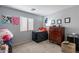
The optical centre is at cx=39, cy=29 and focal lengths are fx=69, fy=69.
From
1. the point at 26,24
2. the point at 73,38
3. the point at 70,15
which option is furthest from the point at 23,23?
the point at 73,38

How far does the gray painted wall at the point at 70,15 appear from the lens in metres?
1.08

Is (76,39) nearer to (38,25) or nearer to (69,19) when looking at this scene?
(69,19)

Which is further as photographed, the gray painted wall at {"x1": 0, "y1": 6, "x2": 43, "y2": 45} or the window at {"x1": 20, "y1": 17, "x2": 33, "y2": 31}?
the window at {"x1": 20, "y1": 17, "x2": 33, "y2": 31}

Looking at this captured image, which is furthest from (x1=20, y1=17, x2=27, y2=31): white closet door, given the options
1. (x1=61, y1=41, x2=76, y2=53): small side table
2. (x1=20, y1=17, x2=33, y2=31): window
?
(x1=61, y1=41, x2=76, y2=53): small side table

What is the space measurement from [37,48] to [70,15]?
2.56 feet

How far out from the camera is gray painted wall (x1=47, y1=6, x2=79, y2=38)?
42.4 inches

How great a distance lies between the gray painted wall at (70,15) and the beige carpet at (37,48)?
0.38m

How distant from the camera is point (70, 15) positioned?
112cm

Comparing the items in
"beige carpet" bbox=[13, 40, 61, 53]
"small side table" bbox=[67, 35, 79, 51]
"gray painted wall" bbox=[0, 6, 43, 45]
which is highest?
"gray painted wall" bbox=[0, 6, 43, 45]

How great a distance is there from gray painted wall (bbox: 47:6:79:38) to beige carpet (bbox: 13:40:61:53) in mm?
379

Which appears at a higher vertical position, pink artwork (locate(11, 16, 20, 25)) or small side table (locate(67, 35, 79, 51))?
pink artwork (locate(11, 16, 20, 25))

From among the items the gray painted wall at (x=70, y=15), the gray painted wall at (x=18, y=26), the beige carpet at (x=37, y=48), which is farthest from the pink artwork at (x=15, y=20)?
the gray painted wall at (x=70, y=15)

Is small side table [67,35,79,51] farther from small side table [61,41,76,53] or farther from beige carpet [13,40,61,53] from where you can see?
beige carpet [13,40,61,53]
